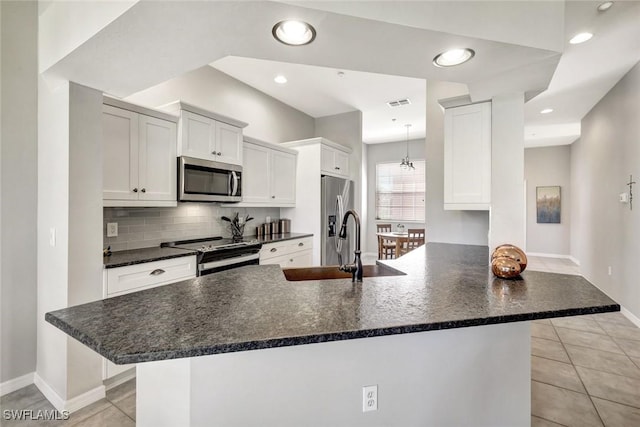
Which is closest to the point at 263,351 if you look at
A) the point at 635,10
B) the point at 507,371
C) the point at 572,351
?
the point at 507,371

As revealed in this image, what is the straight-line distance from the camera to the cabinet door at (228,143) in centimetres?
319

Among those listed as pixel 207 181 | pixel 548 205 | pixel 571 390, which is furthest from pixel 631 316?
pixel 207 181

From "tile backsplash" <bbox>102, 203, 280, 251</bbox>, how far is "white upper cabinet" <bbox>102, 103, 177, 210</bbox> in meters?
0.30

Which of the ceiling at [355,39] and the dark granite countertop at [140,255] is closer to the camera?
the ceiling at [355,39]

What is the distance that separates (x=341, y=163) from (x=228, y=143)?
7.21 ft

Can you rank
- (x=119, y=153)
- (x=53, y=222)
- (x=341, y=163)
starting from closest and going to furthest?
(x=53, y=222) → (x=119, y=153) → (x=341, y=163)

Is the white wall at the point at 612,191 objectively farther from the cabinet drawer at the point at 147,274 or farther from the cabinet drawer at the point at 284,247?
the cabinet drawer at the point at 147,274

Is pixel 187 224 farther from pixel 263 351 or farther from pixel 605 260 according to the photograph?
pixel 605 260

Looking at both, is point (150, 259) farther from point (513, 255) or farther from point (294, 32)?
point (513, 255)

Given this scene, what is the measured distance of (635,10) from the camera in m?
2.24

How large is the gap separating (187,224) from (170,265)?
879mm

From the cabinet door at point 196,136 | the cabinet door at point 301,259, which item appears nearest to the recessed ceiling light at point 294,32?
the cabinet door at point 196,136

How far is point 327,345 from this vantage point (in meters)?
1.18

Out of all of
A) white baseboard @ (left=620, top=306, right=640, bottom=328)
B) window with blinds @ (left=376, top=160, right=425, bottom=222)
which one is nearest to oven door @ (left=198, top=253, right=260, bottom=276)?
white baseboard @ (left=620, top=306, right=640, bottom=328)
